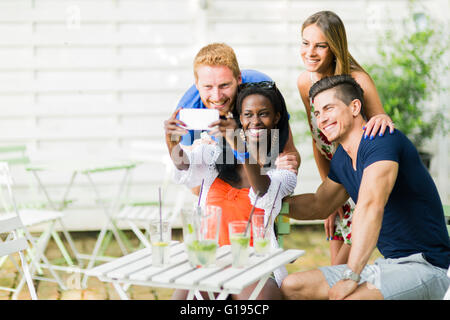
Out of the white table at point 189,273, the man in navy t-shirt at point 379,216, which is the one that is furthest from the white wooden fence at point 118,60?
the white table at point 189,273

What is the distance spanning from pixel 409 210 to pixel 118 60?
4.03m

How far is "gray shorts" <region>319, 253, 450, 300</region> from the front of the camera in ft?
7.27

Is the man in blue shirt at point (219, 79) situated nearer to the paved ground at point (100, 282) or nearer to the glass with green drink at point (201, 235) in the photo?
the glass with green drink at point (201, 235)

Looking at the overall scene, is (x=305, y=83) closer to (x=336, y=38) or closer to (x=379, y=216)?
(x=336, y=38)

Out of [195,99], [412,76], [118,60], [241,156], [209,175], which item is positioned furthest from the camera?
[118,60]

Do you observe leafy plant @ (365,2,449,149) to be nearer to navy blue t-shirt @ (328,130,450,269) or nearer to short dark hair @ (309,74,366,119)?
short dark hair @ (309,74,366,119)

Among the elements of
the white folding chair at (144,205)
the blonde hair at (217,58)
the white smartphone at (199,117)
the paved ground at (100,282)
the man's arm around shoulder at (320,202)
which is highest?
the blonde hair at (217,58)

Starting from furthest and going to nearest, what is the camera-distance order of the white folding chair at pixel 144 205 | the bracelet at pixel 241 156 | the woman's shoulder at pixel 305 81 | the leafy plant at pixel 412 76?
the leafy plant at pixel 412 76, the white folding chair at pixel 144 205, the woman's shoulder at pixel 305 81, the bracelet at pixel 241 156

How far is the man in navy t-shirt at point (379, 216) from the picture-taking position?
87.9 inches

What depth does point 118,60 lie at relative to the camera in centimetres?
573

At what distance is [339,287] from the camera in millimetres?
2238

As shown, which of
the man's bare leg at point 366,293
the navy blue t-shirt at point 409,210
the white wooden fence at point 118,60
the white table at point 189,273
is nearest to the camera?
the white table at point 189,273

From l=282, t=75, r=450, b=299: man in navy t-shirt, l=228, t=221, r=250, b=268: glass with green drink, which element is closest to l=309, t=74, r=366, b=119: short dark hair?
l=282, t=75, r=450, b=299: man in navy t-shirt

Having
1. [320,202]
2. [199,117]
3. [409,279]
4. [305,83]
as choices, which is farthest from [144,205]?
[409,279]
